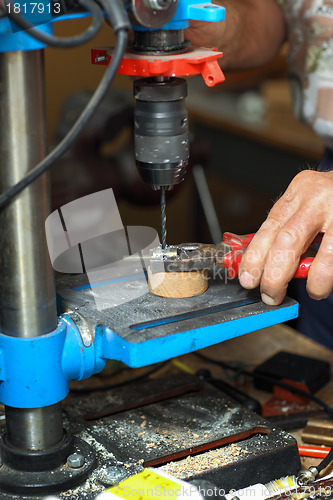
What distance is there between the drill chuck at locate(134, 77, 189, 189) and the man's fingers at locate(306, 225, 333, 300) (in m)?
0.21

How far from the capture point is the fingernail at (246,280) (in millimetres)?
800

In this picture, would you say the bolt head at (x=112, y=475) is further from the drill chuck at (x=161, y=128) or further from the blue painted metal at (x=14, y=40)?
the blue painted metal at (x=14, y=40)

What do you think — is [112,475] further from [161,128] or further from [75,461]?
[161,128]

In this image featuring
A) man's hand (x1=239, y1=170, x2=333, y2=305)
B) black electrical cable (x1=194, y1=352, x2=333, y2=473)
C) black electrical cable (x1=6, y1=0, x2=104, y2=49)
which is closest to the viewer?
black electrical cable (x1=6, y1=0, x2=104, y2=49)

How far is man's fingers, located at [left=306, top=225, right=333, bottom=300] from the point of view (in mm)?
810

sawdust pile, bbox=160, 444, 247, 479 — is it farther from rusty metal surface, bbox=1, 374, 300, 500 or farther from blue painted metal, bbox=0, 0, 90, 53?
blue painted metal, bbox=0, 0, 90, 53

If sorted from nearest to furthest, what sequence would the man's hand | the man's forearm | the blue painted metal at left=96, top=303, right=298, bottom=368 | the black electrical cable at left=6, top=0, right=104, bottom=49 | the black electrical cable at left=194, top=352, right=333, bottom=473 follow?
the black electrical cable at left=6, top=0, right=104, bottom=49, the blue painted metal at left=96, top=303, right=298, bottom=368, the man's hand, the black electrical cable at left=194, top=352, right=333, bottom=473, the man's forearm

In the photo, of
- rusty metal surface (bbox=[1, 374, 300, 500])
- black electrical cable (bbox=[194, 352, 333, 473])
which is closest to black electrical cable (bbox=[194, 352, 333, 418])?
black electrical cable (bbox=[194, 352, 333, 473])

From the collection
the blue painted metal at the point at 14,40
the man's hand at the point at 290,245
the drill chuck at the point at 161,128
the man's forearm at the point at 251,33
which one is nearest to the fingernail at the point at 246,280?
the man's hand at the point at 290,245

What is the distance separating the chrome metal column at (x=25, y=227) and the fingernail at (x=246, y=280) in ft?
0.75

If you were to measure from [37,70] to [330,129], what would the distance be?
79 cm

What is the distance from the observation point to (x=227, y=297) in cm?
82

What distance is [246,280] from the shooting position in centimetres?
80

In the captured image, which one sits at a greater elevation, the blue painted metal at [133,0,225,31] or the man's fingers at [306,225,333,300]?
the blue painted metal at [133,0,225,31]
